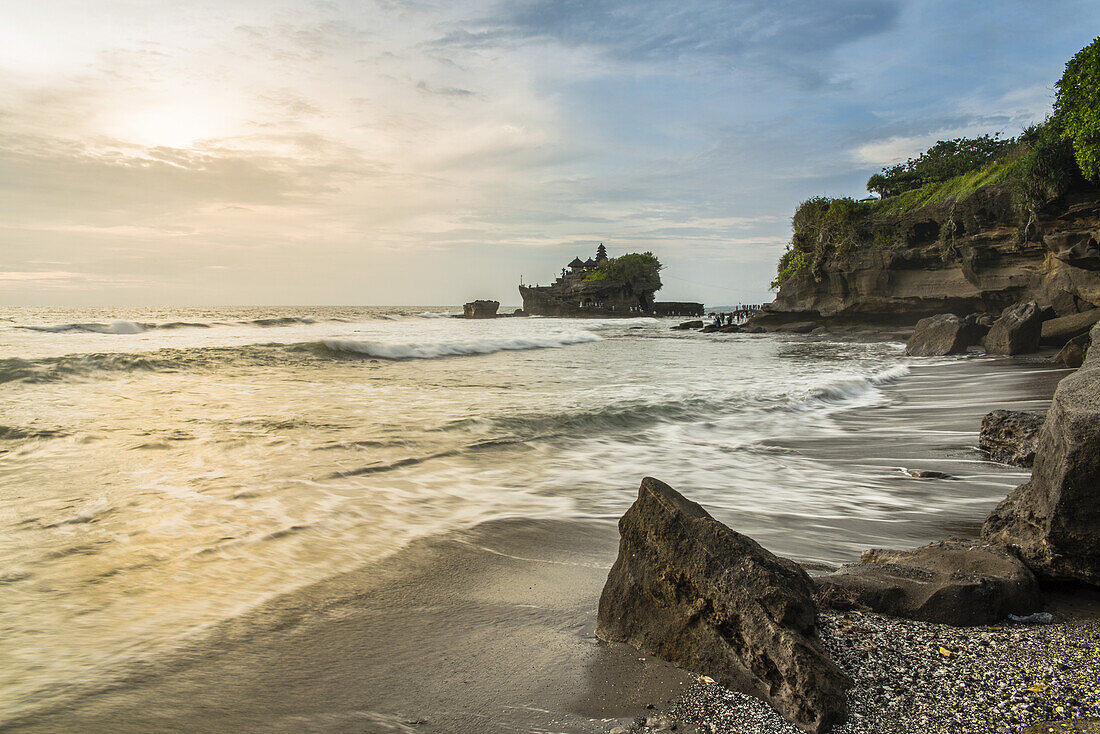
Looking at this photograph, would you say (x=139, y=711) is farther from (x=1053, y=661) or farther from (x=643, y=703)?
(x=1053, y=661)

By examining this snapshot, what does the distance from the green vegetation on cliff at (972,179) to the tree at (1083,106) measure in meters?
0.02

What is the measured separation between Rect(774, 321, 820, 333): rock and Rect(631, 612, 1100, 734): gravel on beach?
37.4 metres

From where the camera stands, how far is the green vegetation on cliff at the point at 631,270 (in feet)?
274

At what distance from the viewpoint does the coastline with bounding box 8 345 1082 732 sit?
209cm

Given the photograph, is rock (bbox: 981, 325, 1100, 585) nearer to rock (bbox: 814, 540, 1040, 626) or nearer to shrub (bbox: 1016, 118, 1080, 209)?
rock (bbox: 814, 540, 1040, 626)

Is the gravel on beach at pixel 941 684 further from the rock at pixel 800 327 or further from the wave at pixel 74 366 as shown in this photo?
the rock at pixel 800 327

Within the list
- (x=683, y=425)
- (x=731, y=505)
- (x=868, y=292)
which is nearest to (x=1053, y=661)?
(x=731, y=505)

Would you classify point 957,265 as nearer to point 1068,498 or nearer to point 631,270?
point 1068,498

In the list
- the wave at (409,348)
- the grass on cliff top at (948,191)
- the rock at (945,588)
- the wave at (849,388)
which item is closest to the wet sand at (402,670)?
the rock at (945,588)

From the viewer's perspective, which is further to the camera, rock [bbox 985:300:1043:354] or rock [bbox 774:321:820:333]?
rock [bbox 774:321:820:333]

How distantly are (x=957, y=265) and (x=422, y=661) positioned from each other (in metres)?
32.5

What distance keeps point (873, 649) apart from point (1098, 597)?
128 cm

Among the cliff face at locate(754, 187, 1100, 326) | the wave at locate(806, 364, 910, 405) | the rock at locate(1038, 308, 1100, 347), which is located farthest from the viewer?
the cliff face at locate(754, 187, 1100, 326)

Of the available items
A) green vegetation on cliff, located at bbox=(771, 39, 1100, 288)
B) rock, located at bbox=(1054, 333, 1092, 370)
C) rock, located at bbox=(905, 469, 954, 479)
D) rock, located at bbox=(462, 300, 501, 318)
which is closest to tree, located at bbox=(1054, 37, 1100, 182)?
green vegetation on cliff, located at bbox=(771, 39, 1100, 288)
